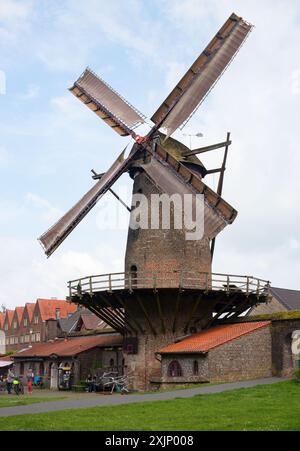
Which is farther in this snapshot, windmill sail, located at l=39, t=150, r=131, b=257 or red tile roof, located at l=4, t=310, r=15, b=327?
red tile roof, located at l=4, t=310, r=15, b=327

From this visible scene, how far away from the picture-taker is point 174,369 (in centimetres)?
2495

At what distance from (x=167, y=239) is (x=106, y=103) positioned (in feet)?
27.9

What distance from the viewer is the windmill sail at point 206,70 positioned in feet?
89.7

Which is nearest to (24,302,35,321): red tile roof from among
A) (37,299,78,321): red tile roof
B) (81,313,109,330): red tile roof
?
(37,299,78,321): red tile roof

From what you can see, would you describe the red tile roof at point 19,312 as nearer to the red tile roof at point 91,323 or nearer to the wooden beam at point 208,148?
the red tile roof at point 91,323

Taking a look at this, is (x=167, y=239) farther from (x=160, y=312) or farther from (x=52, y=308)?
(x=52, y=308)

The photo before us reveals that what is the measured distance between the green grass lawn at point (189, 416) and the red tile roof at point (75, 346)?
16112 millimetres

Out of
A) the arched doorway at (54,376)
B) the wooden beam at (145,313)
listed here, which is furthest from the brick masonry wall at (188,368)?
the arched doorway at (54,376)

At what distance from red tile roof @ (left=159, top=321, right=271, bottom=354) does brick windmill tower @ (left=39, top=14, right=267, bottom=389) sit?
1190 millimetres

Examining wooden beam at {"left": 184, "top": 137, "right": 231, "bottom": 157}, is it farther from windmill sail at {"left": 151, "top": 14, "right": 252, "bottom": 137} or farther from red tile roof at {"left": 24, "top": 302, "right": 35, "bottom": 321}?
red tile roof at {"left": 24, "top": 302, "right": 35, "bottom": 321}

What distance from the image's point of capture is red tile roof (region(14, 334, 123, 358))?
35.6 meters

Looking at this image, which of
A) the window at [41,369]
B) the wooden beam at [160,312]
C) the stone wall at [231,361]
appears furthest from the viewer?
the window at [41,369]

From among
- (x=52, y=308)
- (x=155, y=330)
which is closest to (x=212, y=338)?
(x=155, y=330)
